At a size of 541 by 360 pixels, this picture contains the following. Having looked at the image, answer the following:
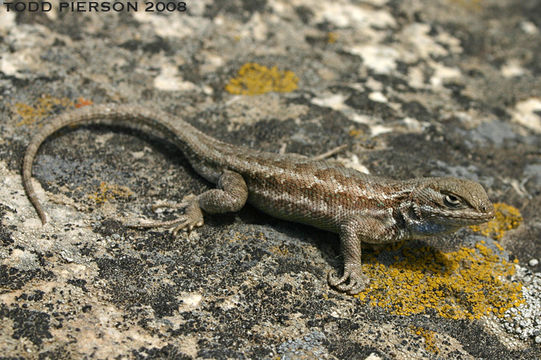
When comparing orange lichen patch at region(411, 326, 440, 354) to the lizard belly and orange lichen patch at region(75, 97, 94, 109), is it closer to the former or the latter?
the lizard belly

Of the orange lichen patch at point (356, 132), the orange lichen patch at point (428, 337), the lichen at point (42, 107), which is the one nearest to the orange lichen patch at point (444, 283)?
the orange lichen patch at point (428, 337)

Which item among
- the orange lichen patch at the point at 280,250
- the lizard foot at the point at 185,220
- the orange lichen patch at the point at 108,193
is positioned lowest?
the orange lichen patch at the point at 280,250

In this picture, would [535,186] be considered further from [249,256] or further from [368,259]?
[249,256]

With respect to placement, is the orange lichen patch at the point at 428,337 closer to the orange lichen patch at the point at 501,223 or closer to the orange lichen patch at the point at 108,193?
the orange lichen patch at the point at 501,223

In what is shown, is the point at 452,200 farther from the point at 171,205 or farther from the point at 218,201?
the point at 171,205

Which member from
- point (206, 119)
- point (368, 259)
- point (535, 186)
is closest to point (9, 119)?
point (206, 119)

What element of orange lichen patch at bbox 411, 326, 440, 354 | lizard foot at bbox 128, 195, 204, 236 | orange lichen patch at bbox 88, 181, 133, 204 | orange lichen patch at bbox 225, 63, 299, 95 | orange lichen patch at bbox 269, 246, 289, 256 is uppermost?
orange lichen patch at bbox 225, 63, 299, 95

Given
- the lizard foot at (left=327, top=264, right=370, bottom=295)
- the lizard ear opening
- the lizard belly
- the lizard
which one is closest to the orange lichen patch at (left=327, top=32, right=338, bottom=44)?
the lizard
